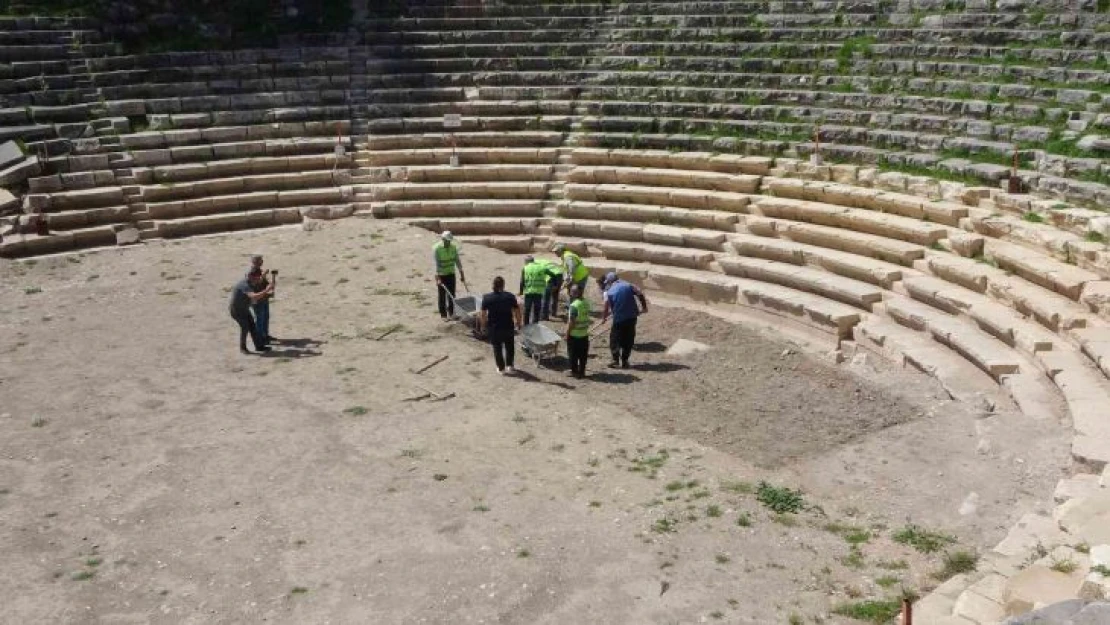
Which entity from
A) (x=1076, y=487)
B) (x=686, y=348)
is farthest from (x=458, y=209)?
(x=1076, y=487)

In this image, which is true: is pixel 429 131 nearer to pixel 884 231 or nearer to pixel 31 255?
pixel 31 255

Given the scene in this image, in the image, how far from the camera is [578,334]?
1401 centimetres

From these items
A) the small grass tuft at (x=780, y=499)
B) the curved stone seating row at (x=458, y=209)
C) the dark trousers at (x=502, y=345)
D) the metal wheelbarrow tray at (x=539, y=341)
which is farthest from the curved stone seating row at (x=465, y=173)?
the small grass tuft at (x=780, y=499)

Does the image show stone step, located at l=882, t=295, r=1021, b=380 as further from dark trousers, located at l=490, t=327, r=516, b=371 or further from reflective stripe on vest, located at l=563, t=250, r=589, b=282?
dark trousers, located at l=490, t=327, r=516, b=371

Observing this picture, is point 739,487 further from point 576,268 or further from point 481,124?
point 481,124

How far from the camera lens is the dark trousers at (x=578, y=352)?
14086 millimetres

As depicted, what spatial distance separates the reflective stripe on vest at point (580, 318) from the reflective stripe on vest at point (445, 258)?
2994mm

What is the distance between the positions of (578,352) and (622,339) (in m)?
0.82

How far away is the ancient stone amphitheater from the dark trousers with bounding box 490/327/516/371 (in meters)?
4.75

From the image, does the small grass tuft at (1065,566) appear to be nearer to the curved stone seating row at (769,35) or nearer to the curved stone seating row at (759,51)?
the curved stone seating row at (759,51)

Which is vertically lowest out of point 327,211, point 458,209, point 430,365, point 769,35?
point 430,365

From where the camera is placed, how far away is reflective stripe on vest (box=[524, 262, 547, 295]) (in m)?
15.8

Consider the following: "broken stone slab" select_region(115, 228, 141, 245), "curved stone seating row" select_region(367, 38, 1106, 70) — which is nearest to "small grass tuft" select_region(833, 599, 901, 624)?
"curved stone seating row" select_region(367, 38, 1106, 70)

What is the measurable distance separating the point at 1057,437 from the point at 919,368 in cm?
308
